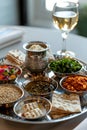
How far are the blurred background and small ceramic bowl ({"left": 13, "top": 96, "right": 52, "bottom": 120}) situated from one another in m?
2.21

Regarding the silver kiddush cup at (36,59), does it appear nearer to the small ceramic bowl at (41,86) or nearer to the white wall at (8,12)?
the small ceramic bowl at (41,86)

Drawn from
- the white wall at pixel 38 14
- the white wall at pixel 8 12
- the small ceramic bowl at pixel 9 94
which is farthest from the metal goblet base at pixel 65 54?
the white wall at pixel 38 14

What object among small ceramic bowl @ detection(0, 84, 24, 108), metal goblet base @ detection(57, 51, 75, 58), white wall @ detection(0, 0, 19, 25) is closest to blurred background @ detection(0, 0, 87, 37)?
white wall @ detection(0, 0, 19, 25)

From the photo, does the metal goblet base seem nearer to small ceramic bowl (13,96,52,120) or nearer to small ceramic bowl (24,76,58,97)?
small ceramic bowl (24,76,58,97)

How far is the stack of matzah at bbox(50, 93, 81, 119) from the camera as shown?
2.79ft

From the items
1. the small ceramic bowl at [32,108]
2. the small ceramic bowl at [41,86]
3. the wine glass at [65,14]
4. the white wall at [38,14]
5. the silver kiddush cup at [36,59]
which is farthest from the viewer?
the white wall at [38,14]

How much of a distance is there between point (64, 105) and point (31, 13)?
2605mm

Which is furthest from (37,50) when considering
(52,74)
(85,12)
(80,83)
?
(85,12)

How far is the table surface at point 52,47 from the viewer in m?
0.83

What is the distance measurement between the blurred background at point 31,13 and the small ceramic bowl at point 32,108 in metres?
2.21

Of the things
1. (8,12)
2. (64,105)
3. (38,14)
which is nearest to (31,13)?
(38,14)

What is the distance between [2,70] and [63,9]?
369 millimetres

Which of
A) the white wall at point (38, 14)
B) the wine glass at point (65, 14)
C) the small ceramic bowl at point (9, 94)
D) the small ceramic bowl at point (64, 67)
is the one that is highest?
the wine glass at point (65, 14)

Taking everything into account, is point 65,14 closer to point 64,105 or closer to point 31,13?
point 64,105
